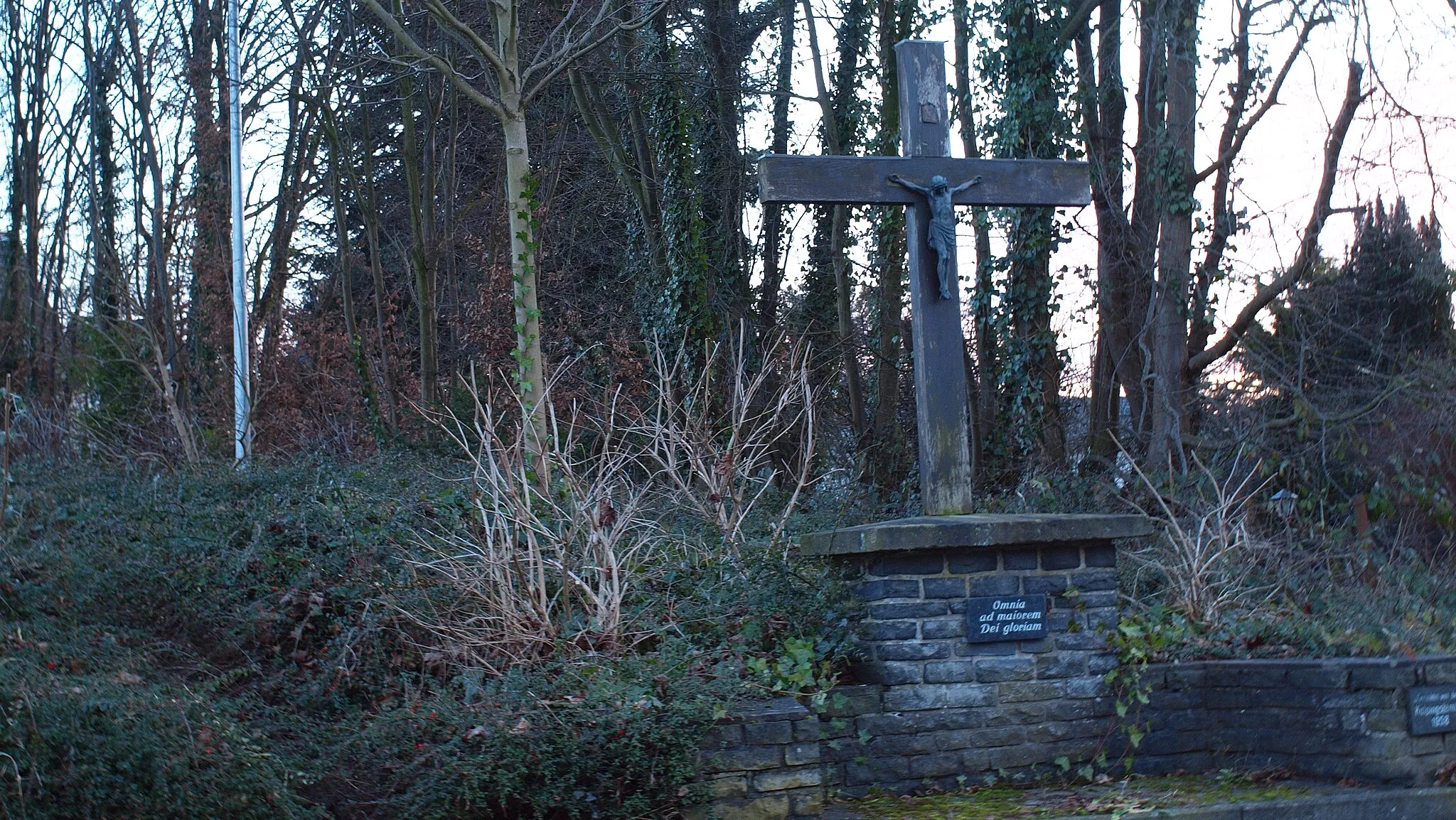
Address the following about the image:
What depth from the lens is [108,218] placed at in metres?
18.5

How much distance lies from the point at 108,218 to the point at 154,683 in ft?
48.8

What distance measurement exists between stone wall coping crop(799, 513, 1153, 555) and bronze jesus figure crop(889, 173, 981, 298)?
4.35 ft

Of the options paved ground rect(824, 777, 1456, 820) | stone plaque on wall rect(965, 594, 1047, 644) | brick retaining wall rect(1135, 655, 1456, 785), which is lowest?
paved ground rect(824, 777, 1456, 820)

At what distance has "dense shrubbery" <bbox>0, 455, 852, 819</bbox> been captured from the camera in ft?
16.3

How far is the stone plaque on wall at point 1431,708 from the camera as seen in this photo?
6.03 meters

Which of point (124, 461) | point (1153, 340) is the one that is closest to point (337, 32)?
point (124, 461)

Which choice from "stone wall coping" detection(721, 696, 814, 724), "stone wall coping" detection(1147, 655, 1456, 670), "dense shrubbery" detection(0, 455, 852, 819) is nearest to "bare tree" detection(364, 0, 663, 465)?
"dense shrubbery" detection(0, 455, 852, 819)

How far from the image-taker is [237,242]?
52.1 ft

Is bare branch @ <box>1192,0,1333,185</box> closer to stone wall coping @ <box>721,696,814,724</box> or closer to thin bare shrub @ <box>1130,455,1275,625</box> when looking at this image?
thin bare shrub @ <box>1130,455,1275,625</box>

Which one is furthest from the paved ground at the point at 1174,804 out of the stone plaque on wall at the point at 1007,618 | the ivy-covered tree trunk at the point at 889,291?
the ivy-covered tree trunk at the point at 889,291

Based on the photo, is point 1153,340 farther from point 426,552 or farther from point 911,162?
point 426,552

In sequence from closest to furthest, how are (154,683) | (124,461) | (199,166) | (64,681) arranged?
(64,681)
(154,683)
(124,461)
(199,166)

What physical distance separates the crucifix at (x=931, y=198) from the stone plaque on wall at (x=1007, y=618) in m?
0.58

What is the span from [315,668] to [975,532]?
3784 millimetres
